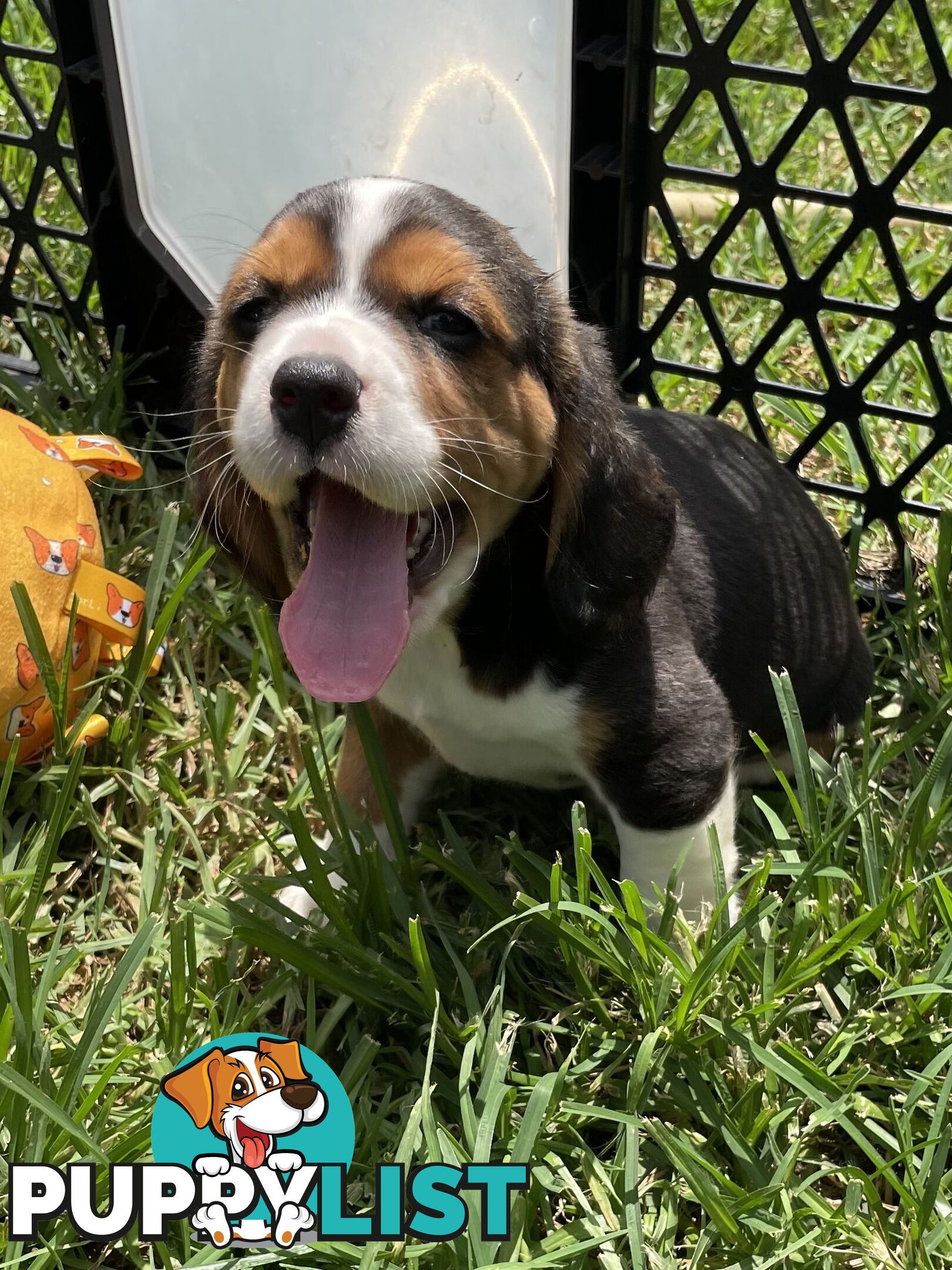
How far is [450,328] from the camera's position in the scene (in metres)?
2.31

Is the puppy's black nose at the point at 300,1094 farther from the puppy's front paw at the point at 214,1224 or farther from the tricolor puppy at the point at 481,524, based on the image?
the tricolor puppy at the point at 481,524

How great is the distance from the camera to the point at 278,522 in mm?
2568

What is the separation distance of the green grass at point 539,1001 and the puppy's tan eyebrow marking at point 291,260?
1007mm

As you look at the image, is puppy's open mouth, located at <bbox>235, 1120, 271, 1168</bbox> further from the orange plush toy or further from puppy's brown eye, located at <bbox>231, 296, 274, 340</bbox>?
puppy's brown eye, located at <bbox>231, 296, 274, 340</bbox>

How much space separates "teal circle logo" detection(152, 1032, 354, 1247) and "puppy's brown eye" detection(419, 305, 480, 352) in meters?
1.26

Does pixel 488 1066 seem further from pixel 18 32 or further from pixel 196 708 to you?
pixel 18 32

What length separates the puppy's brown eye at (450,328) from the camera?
90.0 inches

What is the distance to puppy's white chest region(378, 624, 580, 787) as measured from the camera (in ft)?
8.45

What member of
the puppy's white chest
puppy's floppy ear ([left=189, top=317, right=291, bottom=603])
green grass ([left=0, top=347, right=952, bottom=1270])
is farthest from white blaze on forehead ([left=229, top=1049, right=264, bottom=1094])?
puppy's floppy ear ([left=189, top=317, right=291, bottom=603])

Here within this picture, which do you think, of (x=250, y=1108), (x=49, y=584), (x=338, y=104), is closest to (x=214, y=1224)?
(x=250, y=1108)

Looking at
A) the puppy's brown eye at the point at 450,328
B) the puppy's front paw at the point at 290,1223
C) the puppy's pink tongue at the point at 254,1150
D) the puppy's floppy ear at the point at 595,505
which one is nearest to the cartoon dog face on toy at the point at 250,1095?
the puppy's pink tongue at the point at 254,1150

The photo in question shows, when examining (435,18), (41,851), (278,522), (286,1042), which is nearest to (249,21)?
(435,18)

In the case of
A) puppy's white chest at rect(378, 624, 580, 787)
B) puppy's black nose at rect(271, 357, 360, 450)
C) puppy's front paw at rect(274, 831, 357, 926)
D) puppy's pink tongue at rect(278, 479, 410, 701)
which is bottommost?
puppy's front paw at rect(274, 831, 357, 926)

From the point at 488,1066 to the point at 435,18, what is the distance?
8.22 feet
